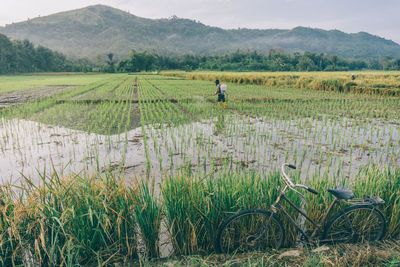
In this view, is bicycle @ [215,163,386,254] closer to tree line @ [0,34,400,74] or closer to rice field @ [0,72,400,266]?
rice field @ [0,72,400,266]

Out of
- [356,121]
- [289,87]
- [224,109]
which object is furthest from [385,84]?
[224,109]

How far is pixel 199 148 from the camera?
5930 mm

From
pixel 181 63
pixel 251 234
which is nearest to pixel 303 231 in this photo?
pixel 251 234

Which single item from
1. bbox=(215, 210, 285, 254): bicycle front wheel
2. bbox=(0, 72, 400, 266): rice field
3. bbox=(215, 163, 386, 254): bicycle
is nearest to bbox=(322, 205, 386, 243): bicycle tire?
bbox=(215, 163, 386, 254): bicycle

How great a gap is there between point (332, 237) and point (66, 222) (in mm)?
2846

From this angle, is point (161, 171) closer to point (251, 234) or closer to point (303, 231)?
point (251, 234)

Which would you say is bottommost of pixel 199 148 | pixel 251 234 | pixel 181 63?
pixel 251 234

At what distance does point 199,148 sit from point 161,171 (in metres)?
1.50

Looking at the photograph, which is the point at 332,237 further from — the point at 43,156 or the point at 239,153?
the point at 43,156

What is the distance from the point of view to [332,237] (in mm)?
2758

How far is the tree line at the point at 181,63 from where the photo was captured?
66938mm

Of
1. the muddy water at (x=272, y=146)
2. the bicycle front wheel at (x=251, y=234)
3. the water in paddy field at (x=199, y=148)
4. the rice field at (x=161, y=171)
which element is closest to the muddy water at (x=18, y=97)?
the rice field at (x=161, y=171)

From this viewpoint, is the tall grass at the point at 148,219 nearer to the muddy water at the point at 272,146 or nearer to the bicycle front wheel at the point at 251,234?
the bicycle front wheel at the point at 251,234

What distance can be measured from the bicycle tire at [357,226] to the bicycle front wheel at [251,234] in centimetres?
55
